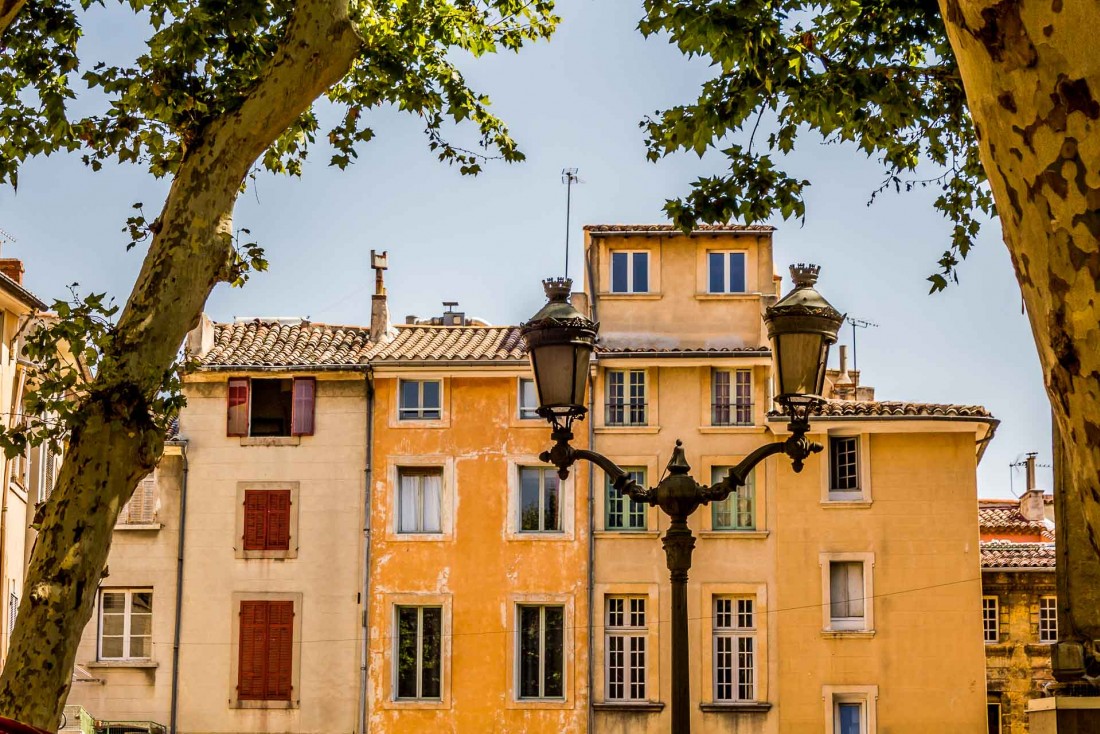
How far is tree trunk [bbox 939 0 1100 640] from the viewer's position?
3299 mm

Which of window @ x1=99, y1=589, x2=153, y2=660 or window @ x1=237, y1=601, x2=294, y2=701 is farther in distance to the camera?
window @ x1=99, y1=589, x2=153, y2=660

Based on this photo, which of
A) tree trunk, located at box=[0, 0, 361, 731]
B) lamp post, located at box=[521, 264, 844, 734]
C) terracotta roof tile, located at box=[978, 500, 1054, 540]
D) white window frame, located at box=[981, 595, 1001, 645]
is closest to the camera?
tree trunk, located at box=[0, 0, 361, 731]

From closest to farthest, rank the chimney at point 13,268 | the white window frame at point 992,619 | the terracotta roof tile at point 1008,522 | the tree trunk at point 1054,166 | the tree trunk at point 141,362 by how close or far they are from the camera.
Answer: the tree trunk at point 1054,166 → the tree trunk at point 141,362 → the chimney at point 13,268 → the white window frame at point 992,619 → the terracotta roof tile at point 1008,522

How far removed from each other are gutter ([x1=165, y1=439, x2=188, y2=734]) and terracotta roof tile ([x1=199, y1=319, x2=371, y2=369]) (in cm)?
221

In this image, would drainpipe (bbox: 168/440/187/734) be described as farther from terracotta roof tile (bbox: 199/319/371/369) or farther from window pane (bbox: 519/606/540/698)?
window pane (bbox: 519/606/540/698)

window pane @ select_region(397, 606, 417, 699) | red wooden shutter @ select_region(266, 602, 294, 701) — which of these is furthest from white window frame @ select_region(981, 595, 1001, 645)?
red wooden shutter @ select_region(266, 602, 294, 701)

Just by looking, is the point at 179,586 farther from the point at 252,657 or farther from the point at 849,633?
the point at 849,633

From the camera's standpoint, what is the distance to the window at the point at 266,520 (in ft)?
129

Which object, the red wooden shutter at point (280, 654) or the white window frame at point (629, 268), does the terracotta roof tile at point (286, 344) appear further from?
the white window frame at point (629, 268)

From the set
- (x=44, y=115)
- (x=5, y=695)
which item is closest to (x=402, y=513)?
(x=44, y=115)

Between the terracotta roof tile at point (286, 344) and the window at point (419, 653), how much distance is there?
592cm

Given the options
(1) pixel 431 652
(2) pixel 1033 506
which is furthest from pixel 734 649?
(2) pixel 1033 506

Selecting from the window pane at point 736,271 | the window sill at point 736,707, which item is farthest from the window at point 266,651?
the window pane at point 736,271

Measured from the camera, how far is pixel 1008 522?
53.6m
